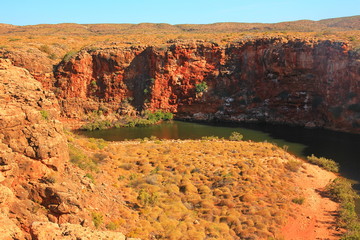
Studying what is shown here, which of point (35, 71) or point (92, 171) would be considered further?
point (35, 71)

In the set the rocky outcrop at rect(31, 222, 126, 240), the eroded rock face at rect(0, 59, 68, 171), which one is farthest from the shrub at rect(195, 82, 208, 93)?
the rocky outcrop at rect(31, 222, 126, 240)

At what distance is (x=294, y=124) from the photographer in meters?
37.2

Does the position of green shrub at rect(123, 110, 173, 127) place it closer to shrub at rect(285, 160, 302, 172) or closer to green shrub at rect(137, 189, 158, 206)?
shrub at rect(285, 160, 302, 172)

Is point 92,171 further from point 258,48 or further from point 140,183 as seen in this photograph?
point 258,48

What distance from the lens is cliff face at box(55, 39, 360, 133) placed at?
38.1 m

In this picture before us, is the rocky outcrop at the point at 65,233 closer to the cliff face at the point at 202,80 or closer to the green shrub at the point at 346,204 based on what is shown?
the green shrub at the point at 346,204

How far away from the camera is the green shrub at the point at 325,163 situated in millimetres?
22698

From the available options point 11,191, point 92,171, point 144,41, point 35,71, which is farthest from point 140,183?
point 144,41

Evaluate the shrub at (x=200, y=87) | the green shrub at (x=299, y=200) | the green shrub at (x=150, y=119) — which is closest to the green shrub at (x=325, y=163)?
the green shrub at (x=299, y=200)

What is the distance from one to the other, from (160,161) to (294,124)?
924 inches

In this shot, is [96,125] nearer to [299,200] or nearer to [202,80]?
[202,80]

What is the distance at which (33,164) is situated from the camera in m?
9.67

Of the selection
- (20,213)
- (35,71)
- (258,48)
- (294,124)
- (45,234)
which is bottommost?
(294,124)

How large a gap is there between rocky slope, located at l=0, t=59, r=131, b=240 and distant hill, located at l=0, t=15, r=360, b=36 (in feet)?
210
